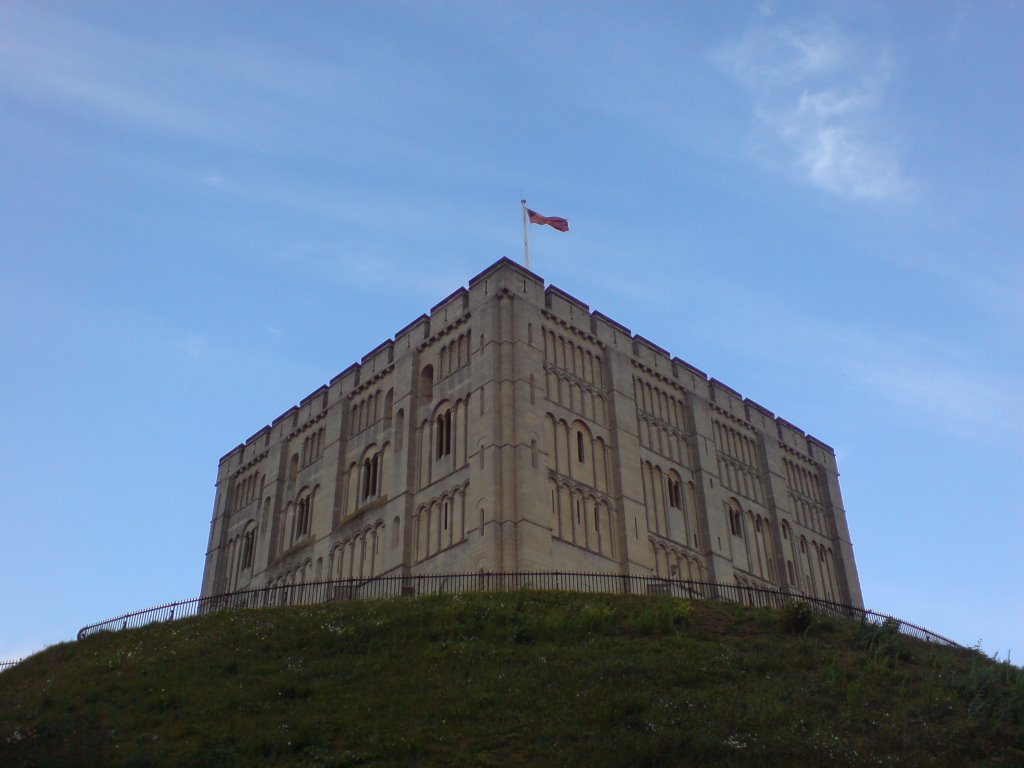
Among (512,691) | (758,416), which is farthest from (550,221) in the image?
(512,691)

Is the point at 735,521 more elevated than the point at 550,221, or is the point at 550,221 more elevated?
the point at 550,221

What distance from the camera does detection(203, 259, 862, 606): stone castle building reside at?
45.4 m

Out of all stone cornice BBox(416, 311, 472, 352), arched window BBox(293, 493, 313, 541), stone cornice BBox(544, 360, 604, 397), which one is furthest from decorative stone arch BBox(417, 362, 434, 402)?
arched window BBox(293, 493, 313, 541)

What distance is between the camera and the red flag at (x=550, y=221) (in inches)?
2108

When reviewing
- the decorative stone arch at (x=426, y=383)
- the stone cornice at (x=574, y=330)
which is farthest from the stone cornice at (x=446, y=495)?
A: the stone cornice at (x=574, y=330)

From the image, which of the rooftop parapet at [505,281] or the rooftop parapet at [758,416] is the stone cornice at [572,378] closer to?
the rooftop parapet at [505,281]

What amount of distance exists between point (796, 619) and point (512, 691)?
35.6ft

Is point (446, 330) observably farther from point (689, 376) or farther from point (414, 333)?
point (689, 376)

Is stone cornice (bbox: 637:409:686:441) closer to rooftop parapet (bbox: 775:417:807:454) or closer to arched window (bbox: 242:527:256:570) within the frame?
rooftop parapet (bbox: 775:417:807:454)

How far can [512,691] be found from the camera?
2519cm

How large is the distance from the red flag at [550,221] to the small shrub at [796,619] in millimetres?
26156

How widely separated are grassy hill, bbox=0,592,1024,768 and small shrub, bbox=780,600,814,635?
6 cm

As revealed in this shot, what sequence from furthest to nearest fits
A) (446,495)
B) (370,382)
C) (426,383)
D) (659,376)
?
(370,382)
(659,376)
(426,383)
(446,495)

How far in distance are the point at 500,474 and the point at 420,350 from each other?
36.3ft
